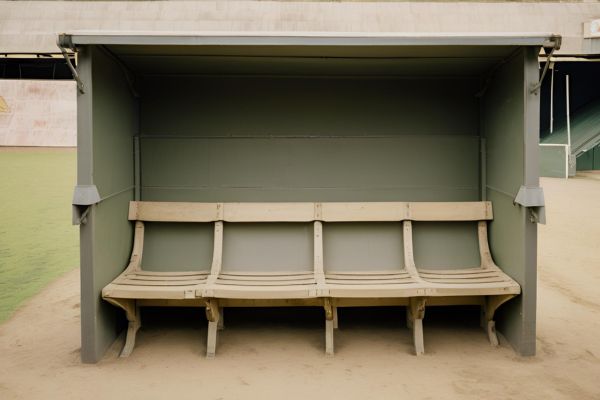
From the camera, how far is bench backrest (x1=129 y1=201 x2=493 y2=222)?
4.98 m

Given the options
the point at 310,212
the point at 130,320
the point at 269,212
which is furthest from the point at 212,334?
the point at 310,212

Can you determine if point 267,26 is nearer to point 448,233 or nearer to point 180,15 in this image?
point 180,15

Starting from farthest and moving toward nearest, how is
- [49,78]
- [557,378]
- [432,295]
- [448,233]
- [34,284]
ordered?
[49,78]
[34,284]
[448,233]
[432,295]
[557,378]

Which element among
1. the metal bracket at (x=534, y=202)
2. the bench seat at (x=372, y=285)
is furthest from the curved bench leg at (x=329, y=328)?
the metal bracket at (x=534, y=202)

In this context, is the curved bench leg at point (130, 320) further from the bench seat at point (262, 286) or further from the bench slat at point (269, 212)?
the bench slat at point (269, 212)

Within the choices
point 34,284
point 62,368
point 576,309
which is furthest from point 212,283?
point 576,309

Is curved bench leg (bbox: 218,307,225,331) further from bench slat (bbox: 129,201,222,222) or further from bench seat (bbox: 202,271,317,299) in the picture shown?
bench slat (bbox: 129,201,222,222)

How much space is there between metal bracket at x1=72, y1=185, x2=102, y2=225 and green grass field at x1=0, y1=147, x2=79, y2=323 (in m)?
1.81

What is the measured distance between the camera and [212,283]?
4480 mm

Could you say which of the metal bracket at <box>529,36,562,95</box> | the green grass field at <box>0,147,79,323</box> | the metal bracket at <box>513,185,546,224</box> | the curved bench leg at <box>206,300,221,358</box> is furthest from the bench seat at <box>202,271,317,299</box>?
the green grass field at <box>0,147,79,323</box>

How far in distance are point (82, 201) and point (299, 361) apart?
74.0 inches

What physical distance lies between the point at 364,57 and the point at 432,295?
193 cm

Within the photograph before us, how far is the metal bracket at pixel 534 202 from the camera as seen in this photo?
14.0ft

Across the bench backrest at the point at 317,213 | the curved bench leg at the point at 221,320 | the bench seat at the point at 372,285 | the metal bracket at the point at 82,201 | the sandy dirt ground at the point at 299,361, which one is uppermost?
the metal bracket at the point at 82,201
